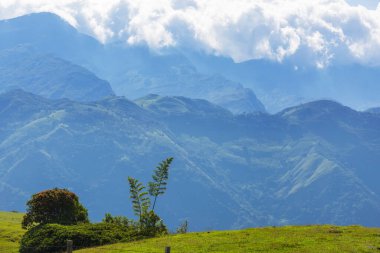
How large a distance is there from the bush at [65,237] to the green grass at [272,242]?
4017 mm

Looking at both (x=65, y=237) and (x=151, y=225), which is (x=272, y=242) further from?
(x=65, y=237)

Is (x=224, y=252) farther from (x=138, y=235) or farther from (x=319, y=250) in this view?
(x=138, y=235)

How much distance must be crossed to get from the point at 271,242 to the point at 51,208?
35002mm

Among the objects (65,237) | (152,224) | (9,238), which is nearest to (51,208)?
(65,237)

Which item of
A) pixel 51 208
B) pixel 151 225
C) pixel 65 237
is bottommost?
pixel 65 237

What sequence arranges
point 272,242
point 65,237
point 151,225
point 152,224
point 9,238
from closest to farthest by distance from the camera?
point 272,242, point 65,237, point 151,225, point 152,224, point 9,238

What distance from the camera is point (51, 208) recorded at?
272ft

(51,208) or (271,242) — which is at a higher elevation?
(51,208)

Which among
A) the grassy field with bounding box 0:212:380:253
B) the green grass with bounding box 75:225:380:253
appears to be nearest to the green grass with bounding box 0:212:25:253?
the green grass with bounding box 75:225:380:253

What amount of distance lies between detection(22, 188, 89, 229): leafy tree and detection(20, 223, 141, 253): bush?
17.9 feet

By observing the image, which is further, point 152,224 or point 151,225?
point 152,224

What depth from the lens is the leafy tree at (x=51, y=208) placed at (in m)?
82.0

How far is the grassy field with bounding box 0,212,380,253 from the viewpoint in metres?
58.7

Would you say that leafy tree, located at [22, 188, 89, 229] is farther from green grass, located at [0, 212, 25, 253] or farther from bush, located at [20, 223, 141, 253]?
bush, located at [20, 223, 141, 253]
